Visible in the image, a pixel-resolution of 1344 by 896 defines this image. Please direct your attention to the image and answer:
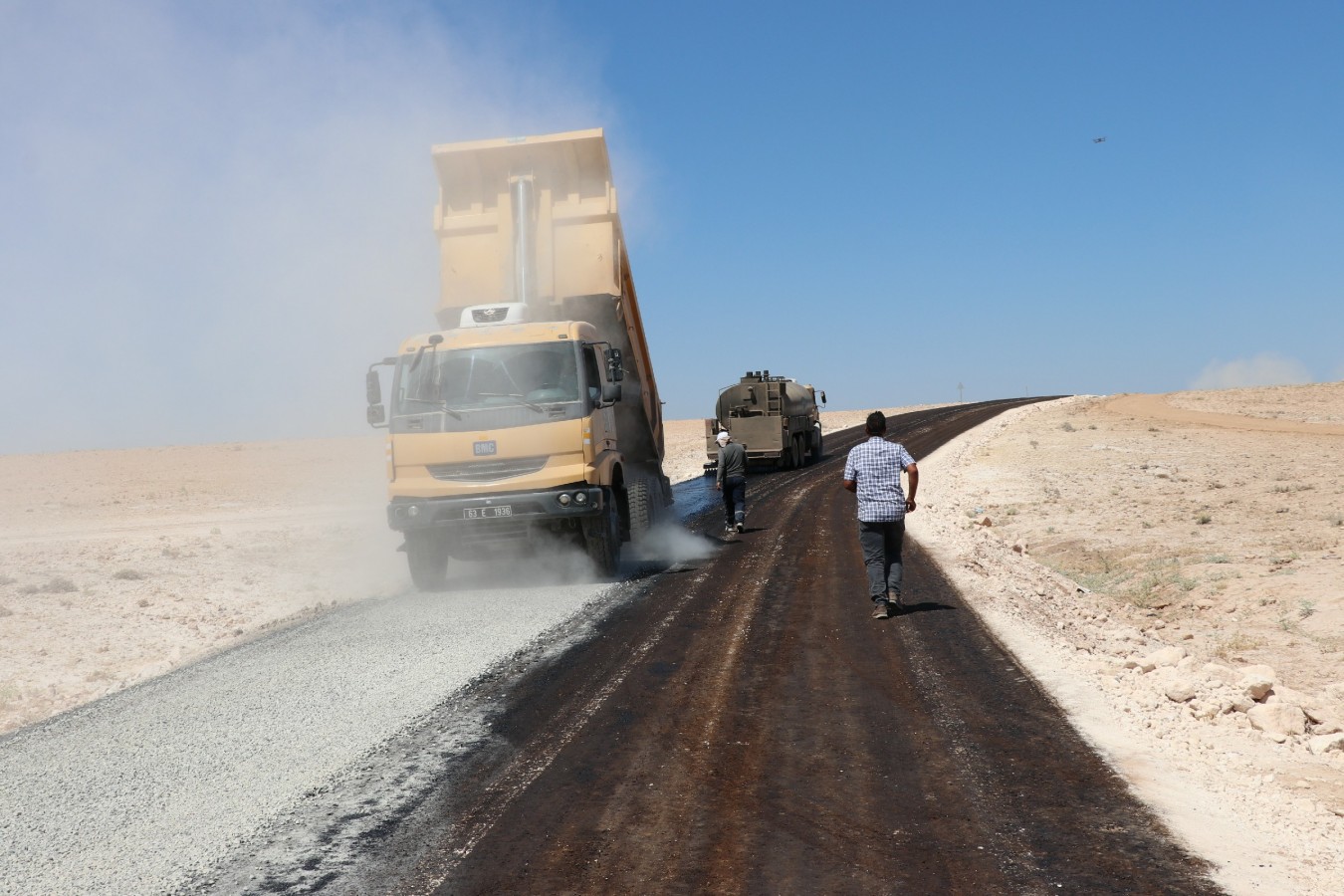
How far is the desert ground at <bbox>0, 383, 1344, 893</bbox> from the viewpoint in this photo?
5.71m

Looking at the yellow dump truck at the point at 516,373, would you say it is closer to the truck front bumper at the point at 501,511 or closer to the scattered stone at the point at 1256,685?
the truck front bumper at the point at 501,511

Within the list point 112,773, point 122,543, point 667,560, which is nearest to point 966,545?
point 667,560

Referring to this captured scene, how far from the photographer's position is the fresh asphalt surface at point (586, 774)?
14.9ft

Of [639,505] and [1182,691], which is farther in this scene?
[639,505]

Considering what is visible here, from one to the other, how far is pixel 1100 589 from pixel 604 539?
6.79 meters

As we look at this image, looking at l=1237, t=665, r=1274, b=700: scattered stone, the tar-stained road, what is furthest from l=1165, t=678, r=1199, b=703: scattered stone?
the tar-stained road

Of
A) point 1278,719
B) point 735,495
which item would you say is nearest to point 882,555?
point 1278,719

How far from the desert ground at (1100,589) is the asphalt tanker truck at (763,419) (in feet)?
13.1

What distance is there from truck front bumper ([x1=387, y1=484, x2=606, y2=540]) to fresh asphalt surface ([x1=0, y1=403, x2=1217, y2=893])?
85.9 inches

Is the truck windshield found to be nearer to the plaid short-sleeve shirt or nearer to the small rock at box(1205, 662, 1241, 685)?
the plaid short-sleeve shirt

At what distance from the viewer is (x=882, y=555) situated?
9.87m

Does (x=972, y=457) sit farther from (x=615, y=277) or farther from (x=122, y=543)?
(x=122, y=543)

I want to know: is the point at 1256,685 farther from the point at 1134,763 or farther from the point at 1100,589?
the point at 1100,589

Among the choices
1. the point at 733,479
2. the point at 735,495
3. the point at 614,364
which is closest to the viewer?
the point at 614,364
